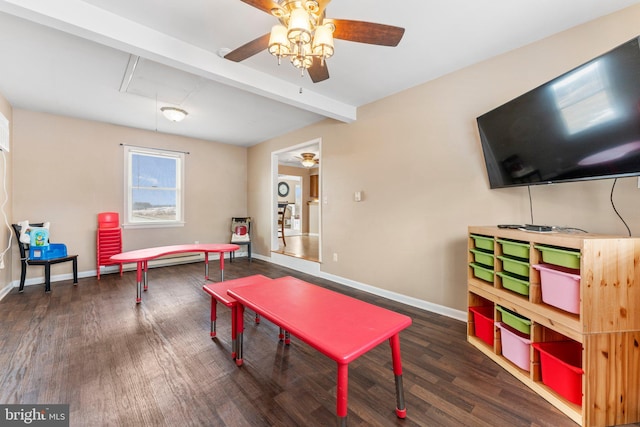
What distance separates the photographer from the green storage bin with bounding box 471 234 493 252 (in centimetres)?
196

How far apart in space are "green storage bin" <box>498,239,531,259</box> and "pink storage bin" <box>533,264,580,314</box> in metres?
0.11

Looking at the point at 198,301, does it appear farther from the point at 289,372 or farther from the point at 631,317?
the point at 631,317

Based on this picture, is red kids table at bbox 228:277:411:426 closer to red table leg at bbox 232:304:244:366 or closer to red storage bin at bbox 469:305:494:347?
red table leg at bbox 232:304:244:366

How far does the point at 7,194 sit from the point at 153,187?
1.78m

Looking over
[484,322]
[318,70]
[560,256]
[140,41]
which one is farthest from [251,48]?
[484,322]

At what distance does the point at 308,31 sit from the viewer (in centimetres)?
134

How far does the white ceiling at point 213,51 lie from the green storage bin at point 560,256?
166 cm

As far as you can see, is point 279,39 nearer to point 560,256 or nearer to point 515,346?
point 560,256

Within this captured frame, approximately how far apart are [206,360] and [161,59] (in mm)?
2436

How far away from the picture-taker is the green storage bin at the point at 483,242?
196 cm

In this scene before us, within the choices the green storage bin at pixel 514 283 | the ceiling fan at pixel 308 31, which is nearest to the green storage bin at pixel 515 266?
the green storage bin at pixel 514 283

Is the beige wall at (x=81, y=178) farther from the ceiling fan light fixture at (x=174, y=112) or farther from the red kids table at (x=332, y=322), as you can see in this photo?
the red kids table at (x=332, y=322)

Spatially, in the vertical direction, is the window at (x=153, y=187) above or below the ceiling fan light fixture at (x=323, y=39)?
below

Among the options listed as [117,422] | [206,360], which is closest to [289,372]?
[206,360]
